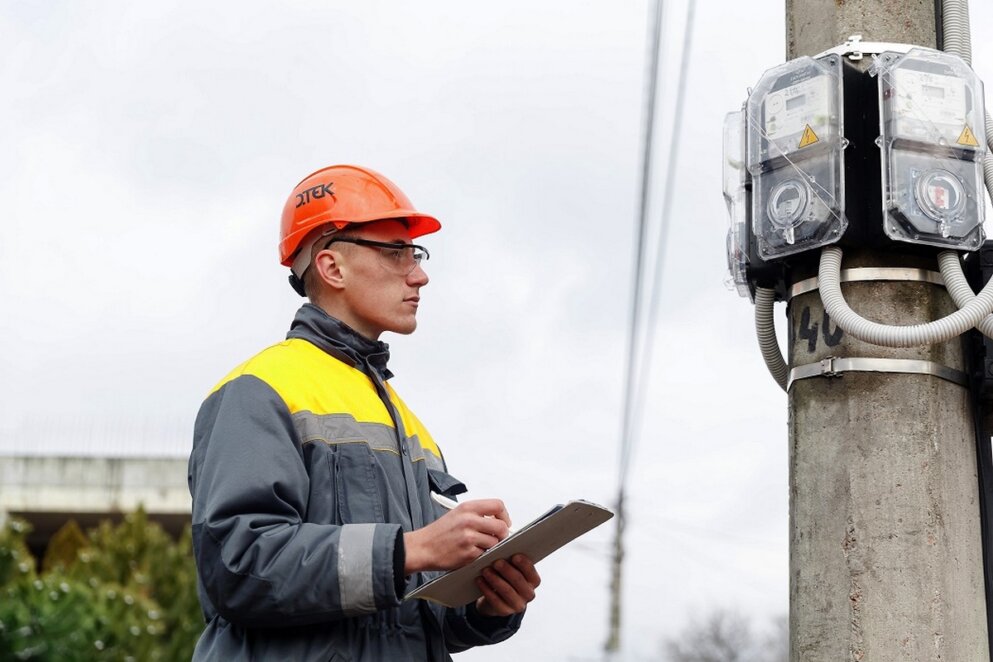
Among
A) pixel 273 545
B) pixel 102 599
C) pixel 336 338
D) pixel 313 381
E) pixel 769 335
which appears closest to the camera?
pixel 273 545

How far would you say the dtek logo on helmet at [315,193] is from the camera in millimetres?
3543

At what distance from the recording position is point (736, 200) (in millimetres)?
3529

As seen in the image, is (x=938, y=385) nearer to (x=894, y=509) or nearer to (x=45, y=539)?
(x=894, y=509)

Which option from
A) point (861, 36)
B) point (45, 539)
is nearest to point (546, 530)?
point (861, 36)

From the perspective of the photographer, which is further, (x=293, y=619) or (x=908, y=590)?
(x=908, y=590)

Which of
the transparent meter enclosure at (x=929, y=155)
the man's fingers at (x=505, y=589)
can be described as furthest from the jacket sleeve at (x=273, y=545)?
the transparent meter enclosure at (x=929, y=155)

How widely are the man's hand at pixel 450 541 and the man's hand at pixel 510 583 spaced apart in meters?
0.17

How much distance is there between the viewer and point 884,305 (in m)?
3.28

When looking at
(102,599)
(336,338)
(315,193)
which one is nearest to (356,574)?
(336,338)

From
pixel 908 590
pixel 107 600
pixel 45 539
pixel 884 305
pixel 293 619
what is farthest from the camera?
pixel 45 539

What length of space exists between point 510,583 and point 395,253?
3.00 ft

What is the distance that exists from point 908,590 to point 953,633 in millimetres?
140

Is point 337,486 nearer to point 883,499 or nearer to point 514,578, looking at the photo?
point 514,578

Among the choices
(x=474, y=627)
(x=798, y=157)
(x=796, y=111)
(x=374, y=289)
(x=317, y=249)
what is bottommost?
(x=474, y=627)
